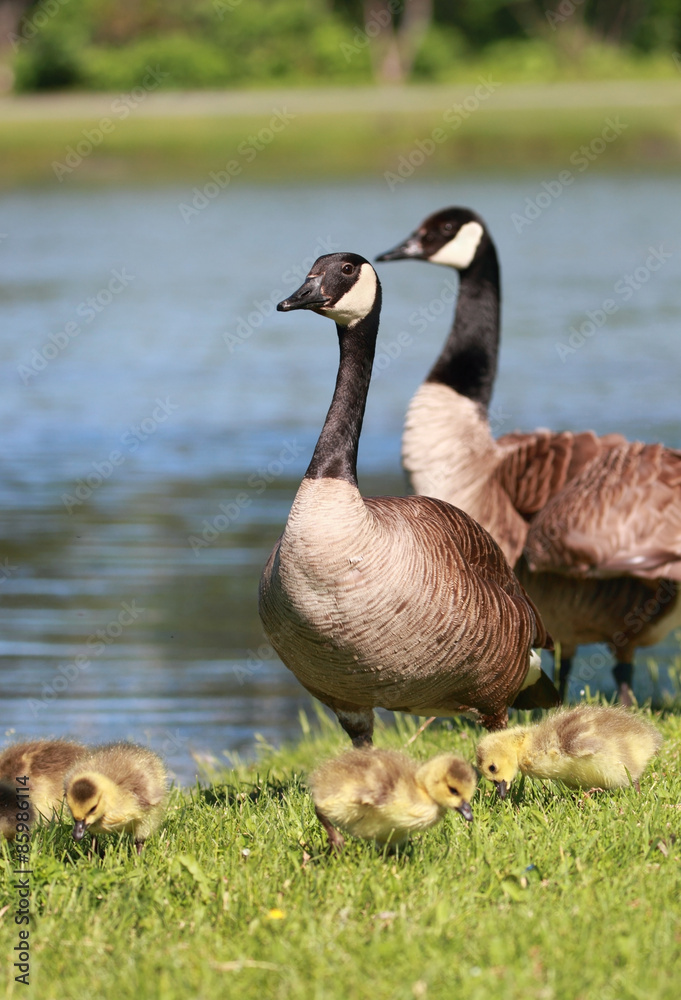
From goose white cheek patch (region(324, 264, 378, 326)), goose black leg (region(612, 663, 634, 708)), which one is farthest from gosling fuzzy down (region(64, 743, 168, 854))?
goose black leg (region(612, 663, 634, 708))

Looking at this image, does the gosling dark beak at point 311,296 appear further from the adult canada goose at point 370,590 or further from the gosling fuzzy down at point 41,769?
the gosling fuzzy down at point 41,769

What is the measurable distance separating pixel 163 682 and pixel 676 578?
3274mm

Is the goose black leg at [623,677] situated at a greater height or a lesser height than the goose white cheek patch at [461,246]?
lesser

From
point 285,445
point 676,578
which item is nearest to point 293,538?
point 676,578

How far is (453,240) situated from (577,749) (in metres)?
4.59

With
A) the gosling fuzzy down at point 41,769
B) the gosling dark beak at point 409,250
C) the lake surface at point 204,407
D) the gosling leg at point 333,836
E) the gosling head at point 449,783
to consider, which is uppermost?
the gosling head at point 449,783

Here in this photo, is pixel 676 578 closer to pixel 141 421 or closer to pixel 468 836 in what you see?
pixel 468 836

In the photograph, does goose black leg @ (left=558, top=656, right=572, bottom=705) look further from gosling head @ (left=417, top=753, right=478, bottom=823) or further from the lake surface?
gosling head @ (left=417, top=753, right=478, bottom=823)

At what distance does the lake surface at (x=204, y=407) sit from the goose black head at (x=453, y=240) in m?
2.71

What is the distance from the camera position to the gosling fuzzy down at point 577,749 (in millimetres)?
4438

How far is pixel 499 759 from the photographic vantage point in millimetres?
4578

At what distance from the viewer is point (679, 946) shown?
10.8 ft

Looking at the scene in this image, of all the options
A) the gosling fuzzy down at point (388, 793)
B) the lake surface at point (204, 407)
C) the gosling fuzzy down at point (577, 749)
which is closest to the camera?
the gosling fuzzy down at point (388, 793)

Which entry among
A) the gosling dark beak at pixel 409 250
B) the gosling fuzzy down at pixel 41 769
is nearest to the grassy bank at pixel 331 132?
the gosling dark beak at pixel 409 250
